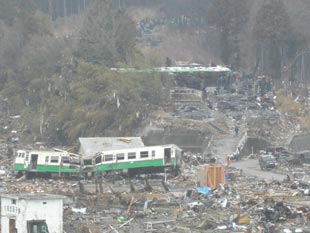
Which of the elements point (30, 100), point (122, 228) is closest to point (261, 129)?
point (30, 100)

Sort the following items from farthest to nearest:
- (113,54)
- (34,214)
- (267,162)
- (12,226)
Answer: (113,54) < (267,162) < (12,226) < (34,214)

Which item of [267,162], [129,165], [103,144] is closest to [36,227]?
[129,165]

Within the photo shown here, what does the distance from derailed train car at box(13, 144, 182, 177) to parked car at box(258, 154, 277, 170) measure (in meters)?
3.14

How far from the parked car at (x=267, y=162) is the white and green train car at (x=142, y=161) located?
11.0ft

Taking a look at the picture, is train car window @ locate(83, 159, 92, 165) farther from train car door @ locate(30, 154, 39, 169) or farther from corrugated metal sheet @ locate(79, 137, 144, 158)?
train car door @ locate(30, 154, 39, 169)

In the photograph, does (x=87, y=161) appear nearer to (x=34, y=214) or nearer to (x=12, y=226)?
(x=12, y=226)

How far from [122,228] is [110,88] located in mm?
25433

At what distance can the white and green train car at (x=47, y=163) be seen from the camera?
5228 centimetres

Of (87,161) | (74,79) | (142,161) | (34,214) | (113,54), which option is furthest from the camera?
(113,54)

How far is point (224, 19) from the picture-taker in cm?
7850

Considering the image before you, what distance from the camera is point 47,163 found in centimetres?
5234

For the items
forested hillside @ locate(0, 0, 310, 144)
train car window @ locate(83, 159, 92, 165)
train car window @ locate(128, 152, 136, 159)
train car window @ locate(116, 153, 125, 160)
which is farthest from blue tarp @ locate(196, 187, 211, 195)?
forested hillside @ locate(0, 0, 310, 144)

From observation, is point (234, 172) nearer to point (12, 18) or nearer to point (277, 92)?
point (277, 92)

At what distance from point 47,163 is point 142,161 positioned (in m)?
2.87
